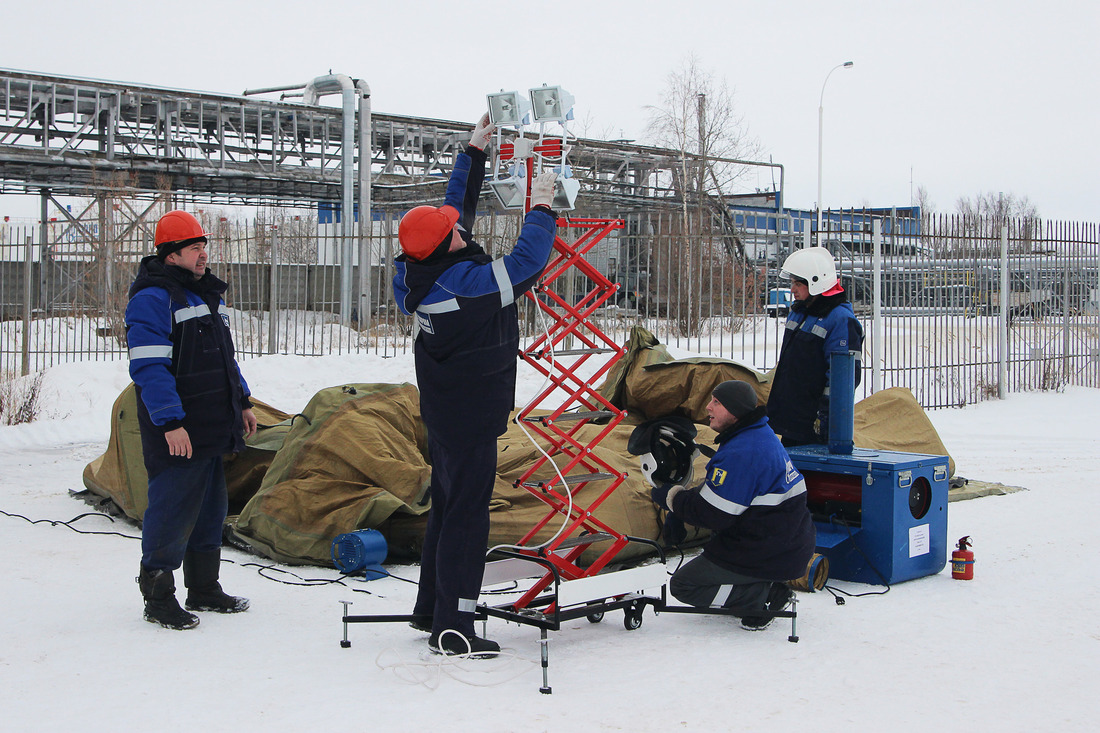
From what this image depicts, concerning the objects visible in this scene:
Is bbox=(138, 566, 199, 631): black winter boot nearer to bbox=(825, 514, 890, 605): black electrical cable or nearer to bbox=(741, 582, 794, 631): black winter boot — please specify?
bbox=(741, 582, 794, 631): black winter boot

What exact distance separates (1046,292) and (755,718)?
48.0 ft

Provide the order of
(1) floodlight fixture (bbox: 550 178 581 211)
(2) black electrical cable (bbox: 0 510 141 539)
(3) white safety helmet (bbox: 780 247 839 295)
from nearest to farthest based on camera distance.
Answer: (1) floodlight fixture (bbox: 550 178 581 211)
(3) white safety helmet (bbox: 780 247 839 295)
(2) black electrical cable (bbox: 0 510 141 539)

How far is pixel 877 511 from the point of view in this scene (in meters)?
5.73

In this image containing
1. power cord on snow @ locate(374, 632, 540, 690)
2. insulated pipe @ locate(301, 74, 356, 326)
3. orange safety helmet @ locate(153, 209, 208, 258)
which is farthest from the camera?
insulated pipe @ locate(301, 74, 356, 326)

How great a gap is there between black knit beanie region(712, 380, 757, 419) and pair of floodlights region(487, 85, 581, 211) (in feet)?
4.04

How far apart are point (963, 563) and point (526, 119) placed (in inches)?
147

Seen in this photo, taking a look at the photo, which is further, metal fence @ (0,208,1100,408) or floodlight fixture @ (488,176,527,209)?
metal fence @ (0,208,1100,408)

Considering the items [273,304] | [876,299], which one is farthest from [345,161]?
[876,299]

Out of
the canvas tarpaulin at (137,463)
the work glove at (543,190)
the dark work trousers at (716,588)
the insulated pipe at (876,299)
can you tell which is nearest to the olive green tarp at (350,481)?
the canvas tarpaulin at (137,463)

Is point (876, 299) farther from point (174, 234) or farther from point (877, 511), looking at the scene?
point (174, 234)

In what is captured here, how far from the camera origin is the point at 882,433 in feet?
28.1

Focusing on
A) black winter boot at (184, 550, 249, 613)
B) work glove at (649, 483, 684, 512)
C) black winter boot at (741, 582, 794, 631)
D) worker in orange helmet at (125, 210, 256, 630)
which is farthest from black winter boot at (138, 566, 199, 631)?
black winter boot at (741, 582, 794, 631)

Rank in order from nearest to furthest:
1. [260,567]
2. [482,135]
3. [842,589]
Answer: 1. [482,135]
2. [842,589]
3. [260,567]

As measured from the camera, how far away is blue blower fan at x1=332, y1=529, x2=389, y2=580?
589cm
